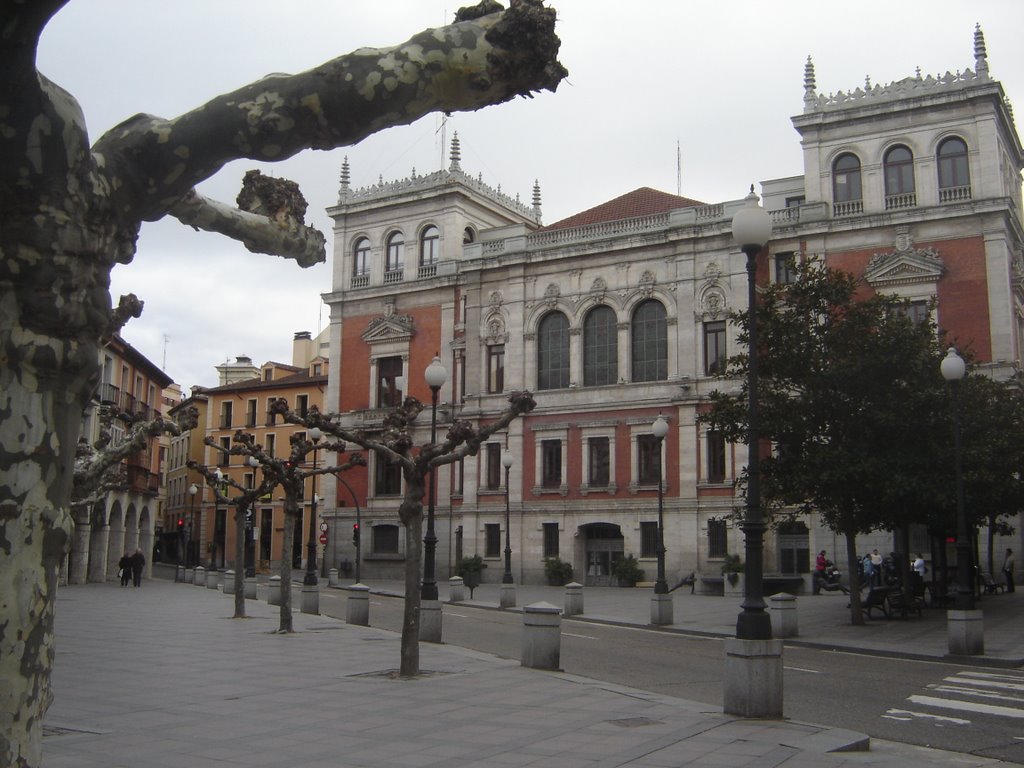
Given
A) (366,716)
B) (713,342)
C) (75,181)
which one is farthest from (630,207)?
(75,181)

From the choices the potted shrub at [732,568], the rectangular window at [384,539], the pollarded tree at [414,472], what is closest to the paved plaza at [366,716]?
the pollarded tree at [414,472]

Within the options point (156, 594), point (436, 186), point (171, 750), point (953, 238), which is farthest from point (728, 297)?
point (171, 750)

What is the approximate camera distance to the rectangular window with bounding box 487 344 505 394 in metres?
50.8

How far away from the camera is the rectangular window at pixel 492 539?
49000 mm

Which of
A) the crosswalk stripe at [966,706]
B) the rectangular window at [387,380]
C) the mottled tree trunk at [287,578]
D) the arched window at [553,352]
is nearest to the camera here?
the crosswalk stripe at [966,706]

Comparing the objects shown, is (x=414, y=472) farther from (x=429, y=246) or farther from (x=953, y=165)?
(x=429, y=246)

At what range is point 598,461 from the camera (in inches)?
1864

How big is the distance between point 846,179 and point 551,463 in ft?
60.0

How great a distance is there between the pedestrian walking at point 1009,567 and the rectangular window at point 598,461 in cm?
1683

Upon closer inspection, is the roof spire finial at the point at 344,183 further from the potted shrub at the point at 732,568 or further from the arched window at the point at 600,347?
the potted shrub at the point at 732,568

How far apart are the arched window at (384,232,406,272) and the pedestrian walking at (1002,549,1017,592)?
32547mm

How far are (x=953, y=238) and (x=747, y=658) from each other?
34.5m

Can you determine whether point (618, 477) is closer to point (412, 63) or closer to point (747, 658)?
point (747, 658)

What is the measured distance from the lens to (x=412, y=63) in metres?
3.73
